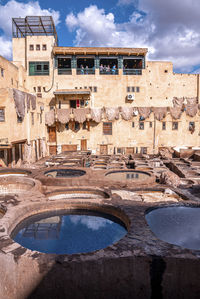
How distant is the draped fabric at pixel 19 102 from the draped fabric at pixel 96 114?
9.40m

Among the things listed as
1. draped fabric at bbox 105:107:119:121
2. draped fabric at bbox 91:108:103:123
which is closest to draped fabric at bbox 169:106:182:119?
draped fabric at bbox 105:107:119:121

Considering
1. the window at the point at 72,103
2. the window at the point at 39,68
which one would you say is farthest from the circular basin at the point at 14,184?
the window at the point at 39,68

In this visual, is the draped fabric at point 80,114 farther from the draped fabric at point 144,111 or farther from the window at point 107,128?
the draped fabric at point 144,111

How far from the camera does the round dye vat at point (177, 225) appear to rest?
6.05 metres

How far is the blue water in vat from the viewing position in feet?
20.2

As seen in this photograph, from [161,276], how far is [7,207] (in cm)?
549

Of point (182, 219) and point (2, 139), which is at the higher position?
point (2, 139)

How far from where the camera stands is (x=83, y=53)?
1088 inches

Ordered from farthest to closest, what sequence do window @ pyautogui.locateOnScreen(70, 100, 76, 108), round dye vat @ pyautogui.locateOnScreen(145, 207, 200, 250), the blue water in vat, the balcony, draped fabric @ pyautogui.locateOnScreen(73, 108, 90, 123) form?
the balcony < window @ pyautogui.locateOnScreen(70, 100, 76, 108) < draped fabric @ pyautogui.locateOnScreen(73, 108, 90, 123) < the blue water in vat < round dye vat @ pyautogui.locateOnScreen(145, 207, 200, 250)

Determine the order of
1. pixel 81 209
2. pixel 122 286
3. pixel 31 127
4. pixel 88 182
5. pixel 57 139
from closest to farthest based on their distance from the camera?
pixel 122 286 < pixel 81 209 < pixel 88 182 < pixel 31 127 < pixel 57 139

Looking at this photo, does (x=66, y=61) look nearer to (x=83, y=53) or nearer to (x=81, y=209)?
(x=83, y=53)

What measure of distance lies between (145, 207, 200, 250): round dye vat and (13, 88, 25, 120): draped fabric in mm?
13751

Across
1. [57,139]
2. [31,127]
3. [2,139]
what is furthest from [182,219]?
[57,139]

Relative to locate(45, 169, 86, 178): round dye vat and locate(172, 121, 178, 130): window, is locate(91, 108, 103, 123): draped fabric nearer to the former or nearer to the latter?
locate(172, 121, 178, 130): window
